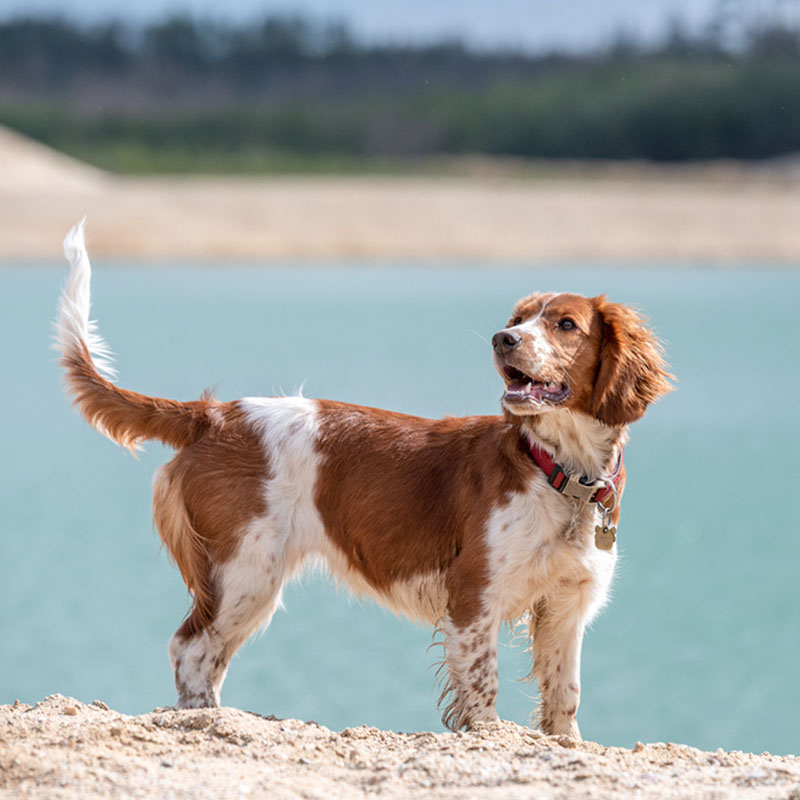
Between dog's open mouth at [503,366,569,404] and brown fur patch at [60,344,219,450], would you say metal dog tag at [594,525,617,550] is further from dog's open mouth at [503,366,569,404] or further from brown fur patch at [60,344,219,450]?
brown fur patch at [60,344,219,450]

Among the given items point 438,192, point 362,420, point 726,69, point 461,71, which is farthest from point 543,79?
point 362,420

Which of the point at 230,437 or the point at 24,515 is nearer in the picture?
the point at 230,437

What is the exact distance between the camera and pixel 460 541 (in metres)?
4.57

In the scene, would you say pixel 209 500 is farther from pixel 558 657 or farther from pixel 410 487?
pixel 558 657

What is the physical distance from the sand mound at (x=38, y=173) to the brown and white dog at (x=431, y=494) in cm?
4446

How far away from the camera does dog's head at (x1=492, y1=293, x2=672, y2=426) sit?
4.35 metres

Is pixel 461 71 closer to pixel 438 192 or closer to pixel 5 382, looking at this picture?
pixel 438 192

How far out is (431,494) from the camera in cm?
469

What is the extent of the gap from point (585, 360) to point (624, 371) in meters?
0.14

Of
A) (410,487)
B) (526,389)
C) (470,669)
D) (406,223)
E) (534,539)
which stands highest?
(406,223)

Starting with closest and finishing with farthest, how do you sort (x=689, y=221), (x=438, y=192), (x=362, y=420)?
(x=362, y=420) < (x=689, y=221) < (x=438, y=192)

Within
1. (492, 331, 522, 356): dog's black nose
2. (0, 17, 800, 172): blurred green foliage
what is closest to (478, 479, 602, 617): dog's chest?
(492, 331, 522, 356): dog's black nose

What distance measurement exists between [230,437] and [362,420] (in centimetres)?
49

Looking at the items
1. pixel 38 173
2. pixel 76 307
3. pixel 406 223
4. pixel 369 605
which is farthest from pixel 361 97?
pixel 76 307
